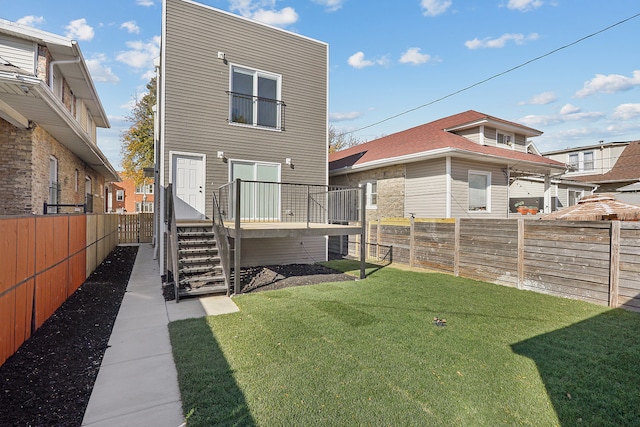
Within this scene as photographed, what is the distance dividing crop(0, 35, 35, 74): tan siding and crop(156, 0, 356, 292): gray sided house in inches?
120

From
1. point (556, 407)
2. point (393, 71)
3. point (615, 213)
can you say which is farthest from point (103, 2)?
point (615, 213)

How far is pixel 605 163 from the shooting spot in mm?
22406

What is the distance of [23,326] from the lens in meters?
3.84

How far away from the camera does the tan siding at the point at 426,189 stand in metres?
10.9

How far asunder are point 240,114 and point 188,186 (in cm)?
256

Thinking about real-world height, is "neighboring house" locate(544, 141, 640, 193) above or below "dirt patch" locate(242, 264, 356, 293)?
above

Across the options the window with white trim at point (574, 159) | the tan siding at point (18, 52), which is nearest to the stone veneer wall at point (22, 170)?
Result: the tan siding at point (18, 52)

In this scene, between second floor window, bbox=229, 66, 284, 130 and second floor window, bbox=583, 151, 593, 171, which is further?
second floor window, bbox=583, 151, 593, 171

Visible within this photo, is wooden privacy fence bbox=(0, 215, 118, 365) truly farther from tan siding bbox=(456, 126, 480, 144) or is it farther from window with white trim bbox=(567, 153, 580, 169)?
window with white trim bbox=(567, 153, 580, 169)

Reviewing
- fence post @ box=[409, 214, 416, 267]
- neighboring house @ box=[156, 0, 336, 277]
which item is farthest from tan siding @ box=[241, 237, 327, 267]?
fence post @ box=[409, 214, 416, 267]

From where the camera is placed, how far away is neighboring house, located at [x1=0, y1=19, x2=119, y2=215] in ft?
18.5

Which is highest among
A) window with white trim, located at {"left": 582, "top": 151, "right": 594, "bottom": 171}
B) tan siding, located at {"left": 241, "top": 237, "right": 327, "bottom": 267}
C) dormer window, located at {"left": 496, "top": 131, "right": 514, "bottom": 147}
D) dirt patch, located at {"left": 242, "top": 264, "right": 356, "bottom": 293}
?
window with white trim, located at {"left": 582, "top": 151, "right": 594, "bottom": 171}

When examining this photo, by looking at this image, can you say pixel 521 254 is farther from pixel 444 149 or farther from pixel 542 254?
pixel 444 149

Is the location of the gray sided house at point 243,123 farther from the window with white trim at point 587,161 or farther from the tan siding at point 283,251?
the window with white trim at point 587,161
